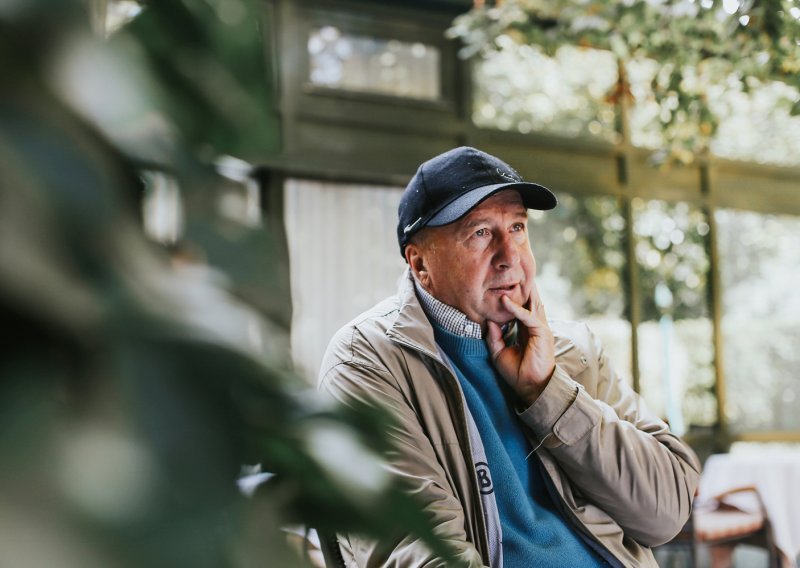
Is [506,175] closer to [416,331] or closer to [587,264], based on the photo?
[416,331]

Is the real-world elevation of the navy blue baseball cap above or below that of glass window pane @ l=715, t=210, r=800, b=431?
above

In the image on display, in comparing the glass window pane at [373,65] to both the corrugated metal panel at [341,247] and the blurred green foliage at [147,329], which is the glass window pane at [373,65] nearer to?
the corrugated metal panel at [341,247]

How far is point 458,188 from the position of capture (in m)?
1.92

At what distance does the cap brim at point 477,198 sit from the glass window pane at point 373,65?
144 inches

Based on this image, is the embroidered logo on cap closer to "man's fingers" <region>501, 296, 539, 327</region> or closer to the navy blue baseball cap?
the navy blue baseball cap

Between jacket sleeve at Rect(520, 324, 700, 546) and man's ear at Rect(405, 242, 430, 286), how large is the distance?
1.14 ft

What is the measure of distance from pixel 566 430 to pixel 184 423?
5.09ft

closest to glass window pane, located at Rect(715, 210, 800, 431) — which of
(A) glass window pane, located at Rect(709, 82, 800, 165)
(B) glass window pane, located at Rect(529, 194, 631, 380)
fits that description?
(A) glass window pane, located at Rect(709, 82, 800, 165)

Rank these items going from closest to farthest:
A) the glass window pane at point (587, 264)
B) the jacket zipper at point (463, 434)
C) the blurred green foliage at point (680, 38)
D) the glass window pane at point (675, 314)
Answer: the jacket zipper at point (463, 434)
the blurred green foliage at point (680, 38)
the glass window pane at point (587, 264)
the glass window pane at point (675, 314)

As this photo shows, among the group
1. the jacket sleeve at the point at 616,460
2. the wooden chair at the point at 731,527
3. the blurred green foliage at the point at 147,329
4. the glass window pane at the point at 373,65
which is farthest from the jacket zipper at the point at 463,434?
the glass window pane at the point at 373,65

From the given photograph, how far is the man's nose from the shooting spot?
1.94 metres

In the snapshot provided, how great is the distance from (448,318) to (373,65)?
3960 mm

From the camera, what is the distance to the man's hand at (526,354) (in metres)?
1.78

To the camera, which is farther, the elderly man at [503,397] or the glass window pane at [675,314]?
the glass window pane at [675,314]
